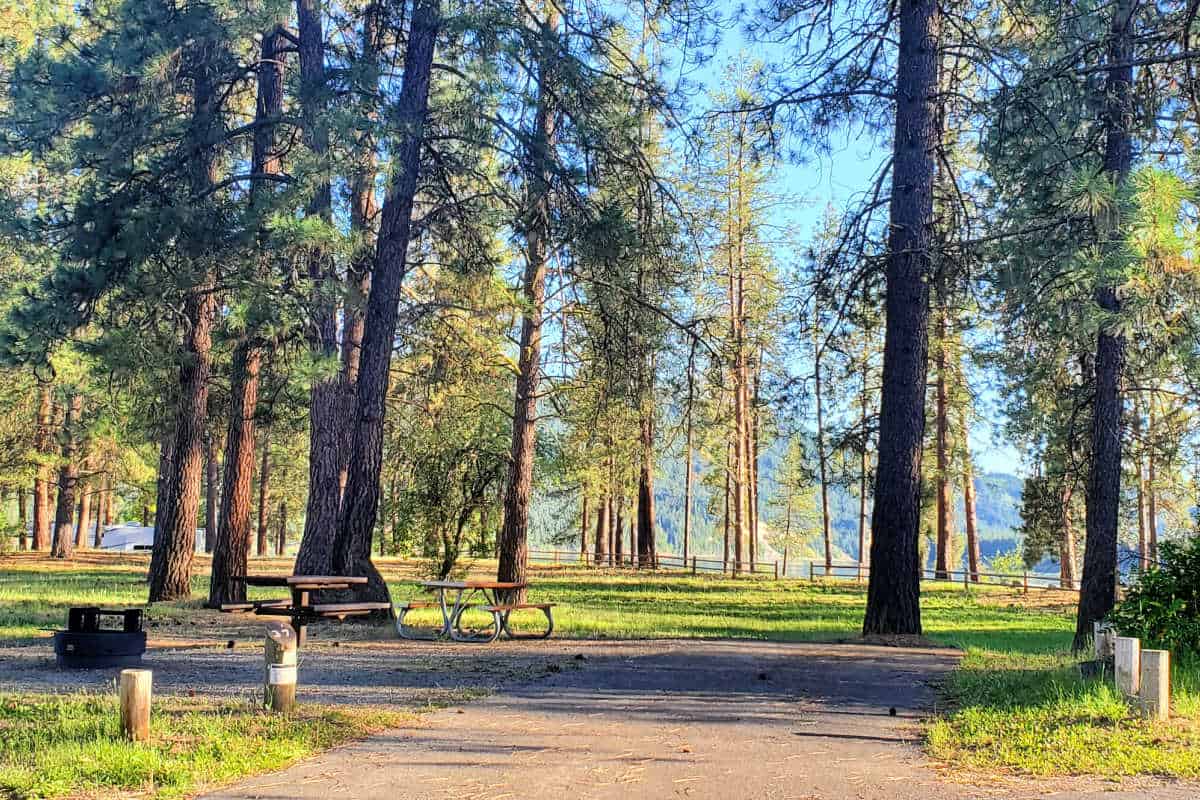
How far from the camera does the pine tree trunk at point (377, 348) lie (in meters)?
13.1

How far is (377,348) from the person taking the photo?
13172 mm

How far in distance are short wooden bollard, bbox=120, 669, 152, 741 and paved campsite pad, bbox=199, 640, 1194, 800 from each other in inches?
42.9

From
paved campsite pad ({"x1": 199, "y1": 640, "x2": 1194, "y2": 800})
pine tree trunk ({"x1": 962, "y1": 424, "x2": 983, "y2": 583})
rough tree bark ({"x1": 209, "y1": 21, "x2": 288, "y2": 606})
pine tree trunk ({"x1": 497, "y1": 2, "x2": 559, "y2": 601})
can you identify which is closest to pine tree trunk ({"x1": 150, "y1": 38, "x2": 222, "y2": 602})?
rough tree bark ({"x1": 209, "y1": 21, "x2": 288, "y2": 606})

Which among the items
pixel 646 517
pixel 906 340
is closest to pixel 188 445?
pixel 906 340

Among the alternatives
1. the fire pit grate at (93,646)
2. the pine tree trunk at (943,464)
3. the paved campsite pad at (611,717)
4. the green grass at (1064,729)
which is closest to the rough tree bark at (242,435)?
the paved campsite pad at (611,717)

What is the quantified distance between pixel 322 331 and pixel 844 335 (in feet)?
23.0

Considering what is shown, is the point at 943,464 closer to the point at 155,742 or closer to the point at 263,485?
the point at 263,485

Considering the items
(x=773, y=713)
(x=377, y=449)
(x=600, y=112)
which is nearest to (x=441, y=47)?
(x=600, y=112)

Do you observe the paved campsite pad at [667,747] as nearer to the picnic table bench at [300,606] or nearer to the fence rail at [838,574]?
the picnic table bench at [300,606]

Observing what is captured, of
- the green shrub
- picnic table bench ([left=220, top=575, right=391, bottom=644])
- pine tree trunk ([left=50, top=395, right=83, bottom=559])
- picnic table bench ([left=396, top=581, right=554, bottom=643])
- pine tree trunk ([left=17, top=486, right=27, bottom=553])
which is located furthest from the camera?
pine tree trunk ([left=17, top=486, right=27, bottom=553])

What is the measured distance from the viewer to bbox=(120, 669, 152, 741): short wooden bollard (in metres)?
5.96

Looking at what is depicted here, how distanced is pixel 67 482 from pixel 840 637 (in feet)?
92.8

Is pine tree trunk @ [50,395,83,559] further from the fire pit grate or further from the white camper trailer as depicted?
the fire pit grate

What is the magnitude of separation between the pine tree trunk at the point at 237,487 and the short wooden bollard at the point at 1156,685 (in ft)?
41.4
